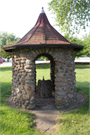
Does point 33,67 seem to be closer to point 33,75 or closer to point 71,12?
point 33,75

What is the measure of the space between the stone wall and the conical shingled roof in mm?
355

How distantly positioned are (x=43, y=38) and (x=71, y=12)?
1051cm

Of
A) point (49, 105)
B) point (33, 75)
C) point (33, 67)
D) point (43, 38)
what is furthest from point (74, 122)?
point (43, 38)

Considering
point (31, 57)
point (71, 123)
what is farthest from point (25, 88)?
point (71, 123)

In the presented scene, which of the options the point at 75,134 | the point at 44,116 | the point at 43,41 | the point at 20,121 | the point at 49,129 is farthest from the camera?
the point at 43,41

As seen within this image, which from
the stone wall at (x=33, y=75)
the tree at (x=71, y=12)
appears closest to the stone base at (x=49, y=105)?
the stone wall at (x=33, y=75)

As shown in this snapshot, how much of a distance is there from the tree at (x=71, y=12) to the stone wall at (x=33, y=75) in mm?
9891

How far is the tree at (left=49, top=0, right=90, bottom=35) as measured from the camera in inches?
529

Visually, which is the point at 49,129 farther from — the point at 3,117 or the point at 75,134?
the point at 3,117

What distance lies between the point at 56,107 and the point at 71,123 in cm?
134

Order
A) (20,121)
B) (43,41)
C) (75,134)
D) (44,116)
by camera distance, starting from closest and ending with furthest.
Result: (75,134)
(20,121)
(44,116)
(43,41)

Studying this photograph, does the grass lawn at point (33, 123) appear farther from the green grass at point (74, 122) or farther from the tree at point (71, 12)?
the tree at point (71, 12)

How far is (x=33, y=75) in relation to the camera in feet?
18.0

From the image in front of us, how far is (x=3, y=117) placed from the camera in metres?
4.55
